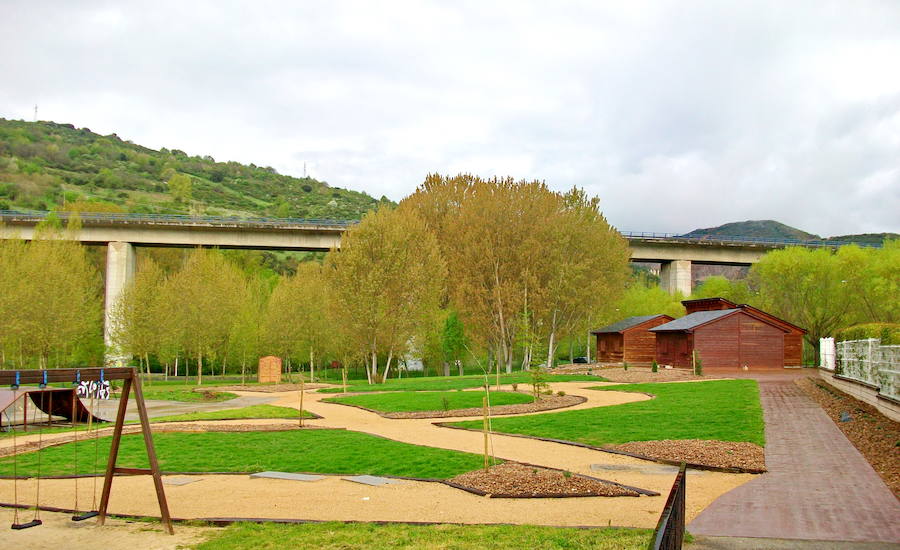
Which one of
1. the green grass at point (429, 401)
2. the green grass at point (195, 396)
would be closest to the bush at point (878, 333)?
the green grass at point (429, 401)

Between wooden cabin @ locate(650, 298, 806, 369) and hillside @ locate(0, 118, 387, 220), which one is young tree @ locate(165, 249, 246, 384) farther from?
wooden cabin @ locate(650, 298, 806, 369)

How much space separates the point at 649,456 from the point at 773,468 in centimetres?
257

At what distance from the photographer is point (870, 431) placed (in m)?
15.9

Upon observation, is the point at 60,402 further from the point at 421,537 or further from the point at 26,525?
the point at 421,537

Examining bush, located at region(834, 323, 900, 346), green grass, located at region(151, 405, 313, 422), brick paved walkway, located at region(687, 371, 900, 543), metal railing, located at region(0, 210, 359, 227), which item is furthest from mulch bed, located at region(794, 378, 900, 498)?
metal railing, located at region(0, 210, 359, 227)

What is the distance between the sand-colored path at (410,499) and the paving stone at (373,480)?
0.72ft

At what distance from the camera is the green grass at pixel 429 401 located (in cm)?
2561

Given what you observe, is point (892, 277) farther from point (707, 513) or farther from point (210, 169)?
point (210, 169)

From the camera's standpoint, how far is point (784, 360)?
45.9 meters

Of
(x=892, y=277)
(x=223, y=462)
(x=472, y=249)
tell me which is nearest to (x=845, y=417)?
(x=223, y=462)

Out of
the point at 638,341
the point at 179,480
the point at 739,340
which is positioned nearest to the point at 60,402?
the point at 179,480

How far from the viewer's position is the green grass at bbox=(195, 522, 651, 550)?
796cm

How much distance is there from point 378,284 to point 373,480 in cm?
3096

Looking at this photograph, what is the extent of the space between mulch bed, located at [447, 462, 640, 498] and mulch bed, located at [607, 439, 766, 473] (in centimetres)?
258
